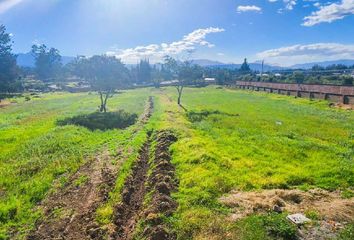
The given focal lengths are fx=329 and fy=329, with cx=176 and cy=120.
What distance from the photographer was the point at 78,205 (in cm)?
1460

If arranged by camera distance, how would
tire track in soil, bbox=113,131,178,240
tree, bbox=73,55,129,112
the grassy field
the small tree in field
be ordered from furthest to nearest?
the small tree in field
tree, bbox=73,55,129,112
the grassy field
tire track in soil, bbox=113,131,178,240

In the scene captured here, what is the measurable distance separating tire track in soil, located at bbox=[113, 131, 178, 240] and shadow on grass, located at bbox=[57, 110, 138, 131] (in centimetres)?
1639

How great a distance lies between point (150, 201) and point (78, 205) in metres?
3.22

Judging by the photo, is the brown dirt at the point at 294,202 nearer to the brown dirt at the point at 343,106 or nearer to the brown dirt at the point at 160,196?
the brown dirt at the point at 160,196

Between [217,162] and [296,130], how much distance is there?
16.2 meters

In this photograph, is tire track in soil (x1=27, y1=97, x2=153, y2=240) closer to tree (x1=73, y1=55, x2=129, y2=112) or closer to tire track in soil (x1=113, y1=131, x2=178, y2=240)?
tire track in soil (x1=113, y1=131, x2=178, y2=240)

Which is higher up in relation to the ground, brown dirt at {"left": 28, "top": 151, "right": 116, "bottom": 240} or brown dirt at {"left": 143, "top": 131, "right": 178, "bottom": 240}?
brown dirt at {"left": 143, "top": 131, "right": 178, "bottom": 240}

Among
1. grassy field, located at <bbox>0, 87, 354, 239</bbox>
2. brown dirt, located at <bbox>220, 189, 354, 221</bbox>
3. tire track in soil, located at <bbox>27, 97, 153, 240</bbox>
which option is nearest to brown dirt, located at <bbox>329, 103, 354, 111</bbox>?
grassy field, located at <bbox>0, 87, 354, 239</bbox>

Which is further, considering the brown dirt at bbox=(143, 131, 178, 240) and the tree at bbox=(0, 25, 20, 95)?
the tree at bbox=(0, 25, 20, 95)

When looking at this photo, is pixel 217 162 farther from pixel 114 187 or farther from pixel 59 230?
pixel 59 230

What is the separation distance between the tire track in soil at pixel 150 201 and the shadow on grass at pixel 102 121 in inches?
645

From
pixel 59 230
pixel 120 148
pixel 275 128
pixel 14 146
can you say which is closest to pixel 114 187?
pixel 59 230

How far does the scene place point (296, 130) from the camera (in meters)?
32.8

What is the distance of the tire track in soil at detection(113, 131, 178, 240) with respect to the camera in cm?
1203
